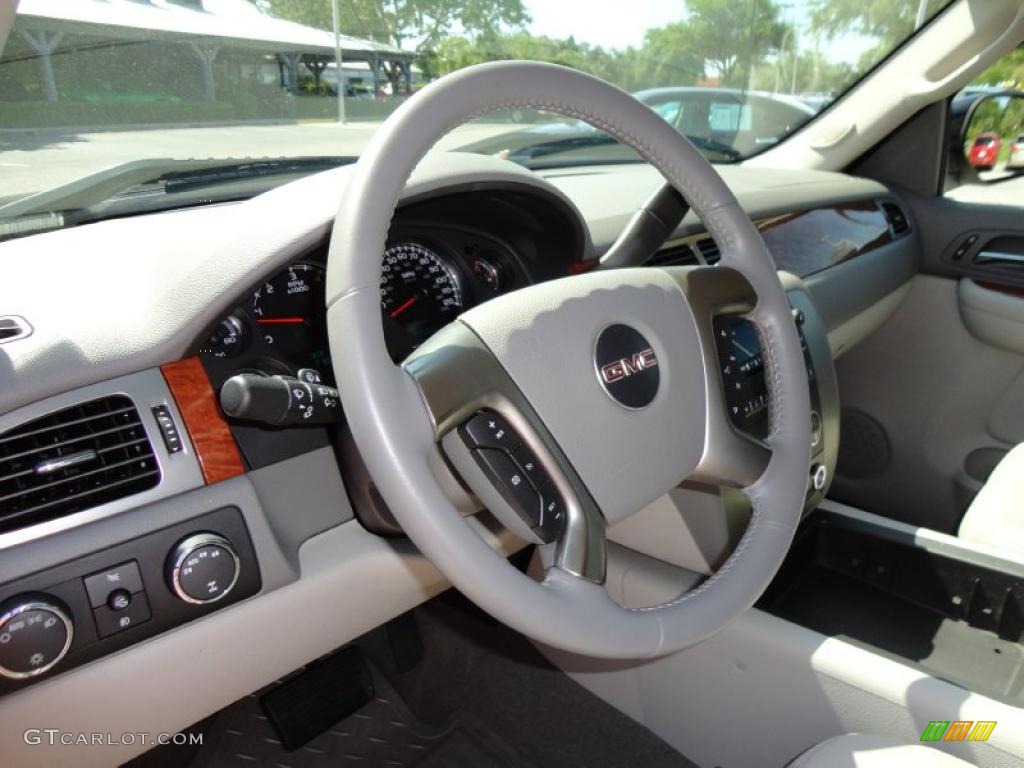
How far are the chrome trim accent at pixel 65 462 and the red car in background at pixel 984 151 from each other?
2.90 m

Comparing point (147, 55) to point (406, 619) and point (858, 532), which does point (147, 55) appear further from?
point (858, 532)

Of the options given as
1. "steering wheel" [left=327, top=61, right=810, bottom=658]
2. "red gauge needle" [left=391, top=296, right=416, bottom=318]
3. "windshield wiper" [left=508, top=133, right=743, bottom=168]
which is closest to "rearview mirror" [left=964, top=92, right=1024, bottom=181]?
"windshield wiper" [left=508, top=133, right=743, bottom=168]

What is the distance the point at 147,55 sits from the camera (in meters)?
1.31

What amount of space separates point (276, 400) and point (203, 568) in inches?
12.3

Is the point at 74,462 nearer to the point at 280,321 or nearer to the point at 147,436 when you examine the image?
the point at 147,436

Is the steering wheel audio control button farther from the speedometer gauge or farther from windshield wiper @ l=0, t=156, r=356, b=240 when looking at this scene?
windshield wiper @ l=0, t=156, r=356, b=240

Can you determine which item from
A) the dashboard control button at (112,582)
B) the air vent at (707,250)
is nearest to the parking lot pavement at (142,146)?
the dashboard control button at (112,582)

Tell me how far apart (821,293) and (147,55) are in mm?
1678

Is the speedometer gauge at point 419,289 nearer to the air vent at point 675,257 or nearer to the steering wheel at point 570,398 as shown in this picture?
the steering wheel at point 570,398

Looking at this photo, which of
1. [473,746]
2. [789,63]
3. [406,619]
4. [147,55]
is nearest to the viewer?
[147,55]

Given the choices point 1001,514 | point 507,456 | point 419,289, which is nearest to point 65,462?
point 507,456

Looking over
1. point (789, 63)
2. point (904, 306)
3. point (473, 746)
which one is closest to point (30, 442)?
point (473, 746)

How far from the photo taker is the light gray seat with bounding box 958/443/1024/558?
1619 millimetres

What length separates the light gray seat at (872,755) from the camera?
110 centimetres
